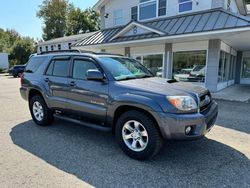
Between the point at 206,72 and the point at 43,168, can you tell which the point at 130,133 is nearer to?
the point at 43,168

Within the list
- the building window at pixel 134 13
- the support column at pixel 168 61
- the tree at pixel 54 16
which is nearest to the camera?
the support column at pixel 168 61

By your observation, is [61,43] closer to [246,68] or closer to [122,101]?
[246,68]

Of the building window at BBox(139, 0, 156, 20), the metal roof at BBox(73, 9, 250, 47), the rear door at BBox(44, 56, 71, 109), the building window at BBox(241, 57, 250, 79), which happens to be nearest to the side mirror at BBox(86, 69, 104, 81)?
the rear door at BBox(44, 56, 71, 109)

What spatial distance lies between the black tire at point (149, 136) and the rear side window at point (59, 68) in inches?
79.7

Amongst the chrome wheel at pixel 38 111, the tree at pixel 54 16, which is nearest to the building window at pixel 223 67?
the chrome wheel at pixel 38 111

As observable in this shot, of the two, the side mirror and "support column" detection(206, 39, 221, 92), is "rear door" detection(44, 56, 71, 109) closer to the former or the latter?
the side mirror

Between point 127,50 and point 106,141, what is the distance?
1245cm

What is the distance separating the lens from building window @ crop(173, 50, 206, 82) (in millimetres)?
12906

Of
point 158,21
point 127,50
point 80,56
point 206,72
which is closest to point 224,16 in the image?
point 206,72

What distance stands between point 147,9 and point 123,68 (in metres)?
12.2

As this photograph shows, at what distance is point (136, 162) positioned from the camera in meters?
3.90

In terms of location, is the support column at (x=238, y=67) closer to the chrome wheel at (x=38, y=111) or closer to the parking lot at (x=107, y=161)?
the parking lot at (x=107, y=161)

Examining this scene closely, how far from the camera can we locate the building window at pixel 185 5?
44.0 feet

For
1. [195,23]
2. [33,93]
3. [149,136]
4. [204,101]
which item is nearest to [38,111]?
[33,93]
